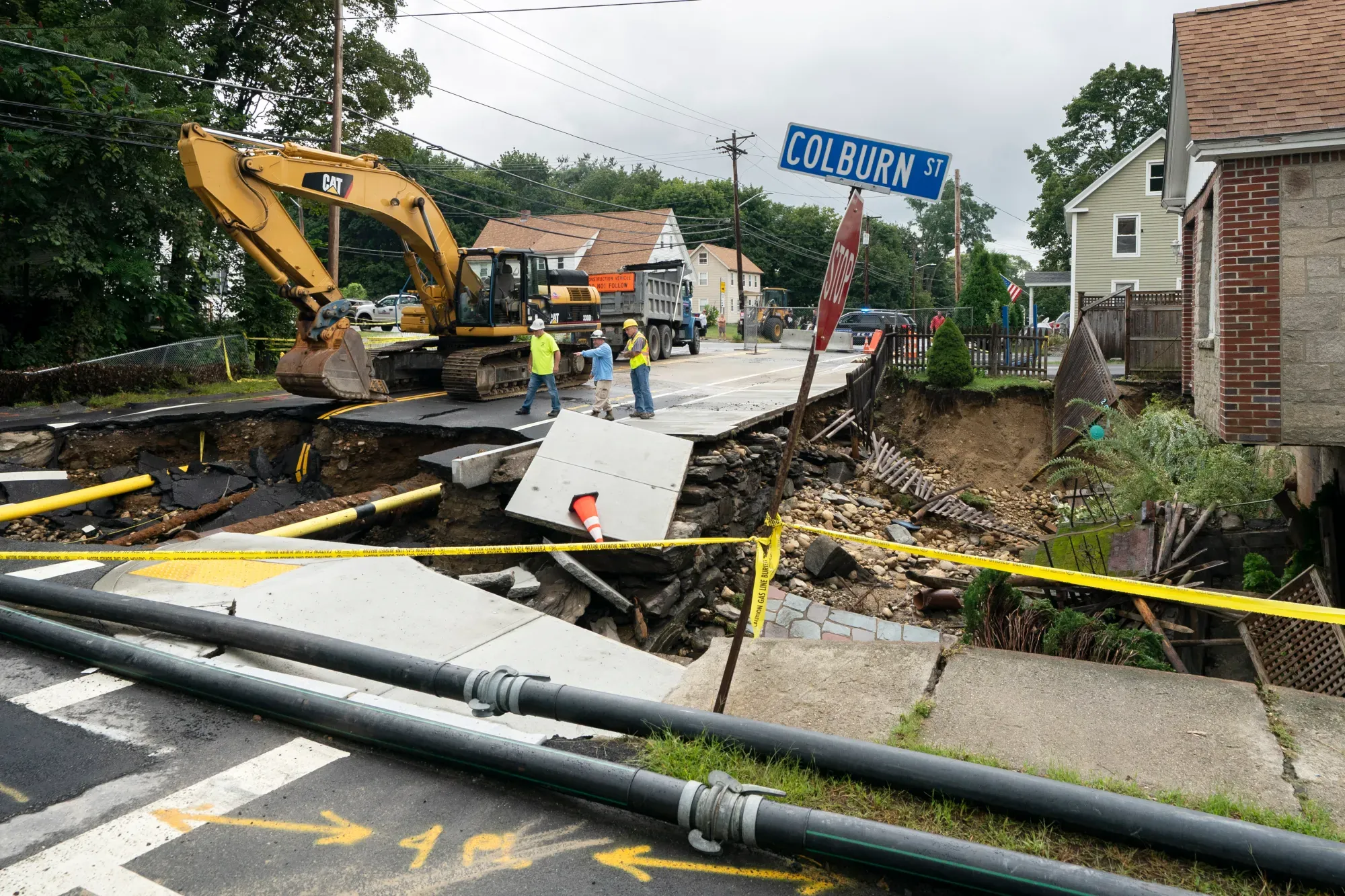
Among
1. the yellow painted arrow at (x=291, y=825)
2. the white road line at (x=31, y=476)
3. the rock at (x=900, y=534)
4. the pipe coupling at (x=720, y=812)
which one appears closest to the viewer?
the pipe coupling at (x=720, y=812)

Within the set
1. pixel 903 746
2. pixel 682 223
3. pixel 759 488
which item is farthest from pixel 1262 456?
pixel 682 223

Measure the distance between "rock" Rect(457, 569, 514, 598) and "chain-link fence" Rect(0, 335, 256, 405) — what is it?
12860mm

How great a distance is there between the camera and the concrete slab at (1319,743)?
385 cm

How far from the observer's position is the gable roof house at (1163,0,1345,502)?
8.45m

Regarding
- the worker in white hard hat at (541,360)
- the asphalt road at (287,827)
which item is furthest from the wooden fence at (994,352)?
the asphalt road at (287,827)

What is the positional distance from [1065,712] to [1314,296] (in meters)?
6.11

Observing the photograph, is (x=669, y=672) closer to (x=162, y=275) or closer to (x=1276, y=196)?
(x=1276, y=196)

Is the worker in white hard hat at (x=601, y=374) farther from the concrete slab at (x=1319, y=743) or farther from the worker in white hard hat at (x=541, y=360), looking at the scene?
the concrete slab at (x=1319, y=743)

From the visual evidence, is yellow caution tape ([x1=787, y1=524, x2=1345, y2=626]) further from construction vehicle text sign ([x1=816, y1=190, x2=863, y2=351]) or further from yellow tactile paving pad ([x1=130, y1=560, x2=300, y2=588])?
yellow tactile paving pad ([x1=130, y1=560, x2=300, y2=588])

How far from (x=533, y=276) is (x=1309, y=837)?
17.1 metres

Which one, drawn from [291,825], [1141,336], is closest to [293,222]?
[291,825]

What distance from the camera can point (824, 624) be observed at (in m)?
11.1

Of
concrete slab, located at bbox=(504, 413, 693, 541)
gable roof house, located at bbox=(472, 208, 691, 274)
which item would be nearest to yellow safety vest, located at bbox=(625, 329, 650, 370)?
concrete slab, located at bbox=(504, 413, 693, 541)

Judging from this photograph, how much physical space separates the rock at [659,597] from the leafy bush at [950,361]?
13446 millimetres
